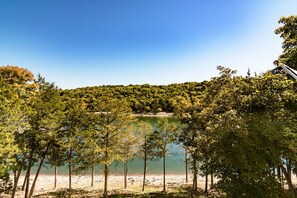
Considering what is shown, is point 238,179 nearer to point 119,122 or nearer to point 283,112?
point 283,112

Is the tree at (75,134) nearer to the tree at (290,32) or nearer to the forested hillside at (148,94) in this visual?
the tree at (290,32)

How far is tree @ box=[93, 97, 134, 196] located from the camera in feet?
74.4

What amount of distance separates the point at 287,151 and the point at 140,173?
35.0m

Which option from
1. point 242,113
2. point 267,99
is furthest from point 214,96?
point 267,99

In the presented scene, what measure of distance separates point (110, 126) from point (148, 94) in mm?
93636

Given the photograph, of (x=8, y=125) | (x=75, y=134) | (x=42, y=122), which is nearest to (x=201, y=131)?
(x=75, y=134)

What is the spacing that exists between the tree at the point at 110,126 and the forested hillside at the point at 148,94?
223 ft

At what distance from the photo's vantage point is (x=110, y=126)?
901 inches

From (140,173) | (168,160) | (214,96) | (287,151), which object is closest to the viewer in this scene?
(287,151)

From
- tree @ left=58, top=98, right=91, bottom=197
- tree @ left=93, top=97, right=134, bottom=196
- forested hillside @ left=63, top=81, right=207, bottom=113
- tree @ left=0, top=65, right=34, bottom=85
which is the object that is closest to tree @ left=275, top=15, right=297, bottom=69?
tree @ left=93, top=97, right=134, bottom=196

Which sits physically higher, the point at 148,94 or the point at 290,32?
the point at 148,94

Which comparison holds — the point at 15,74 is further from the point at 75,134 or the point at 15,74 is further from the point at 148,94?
the point at 148,94

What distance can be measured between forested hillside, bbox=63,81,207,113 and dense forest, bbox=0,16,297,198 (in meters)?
68.7

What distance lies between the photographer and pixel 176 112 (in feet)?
75.3
